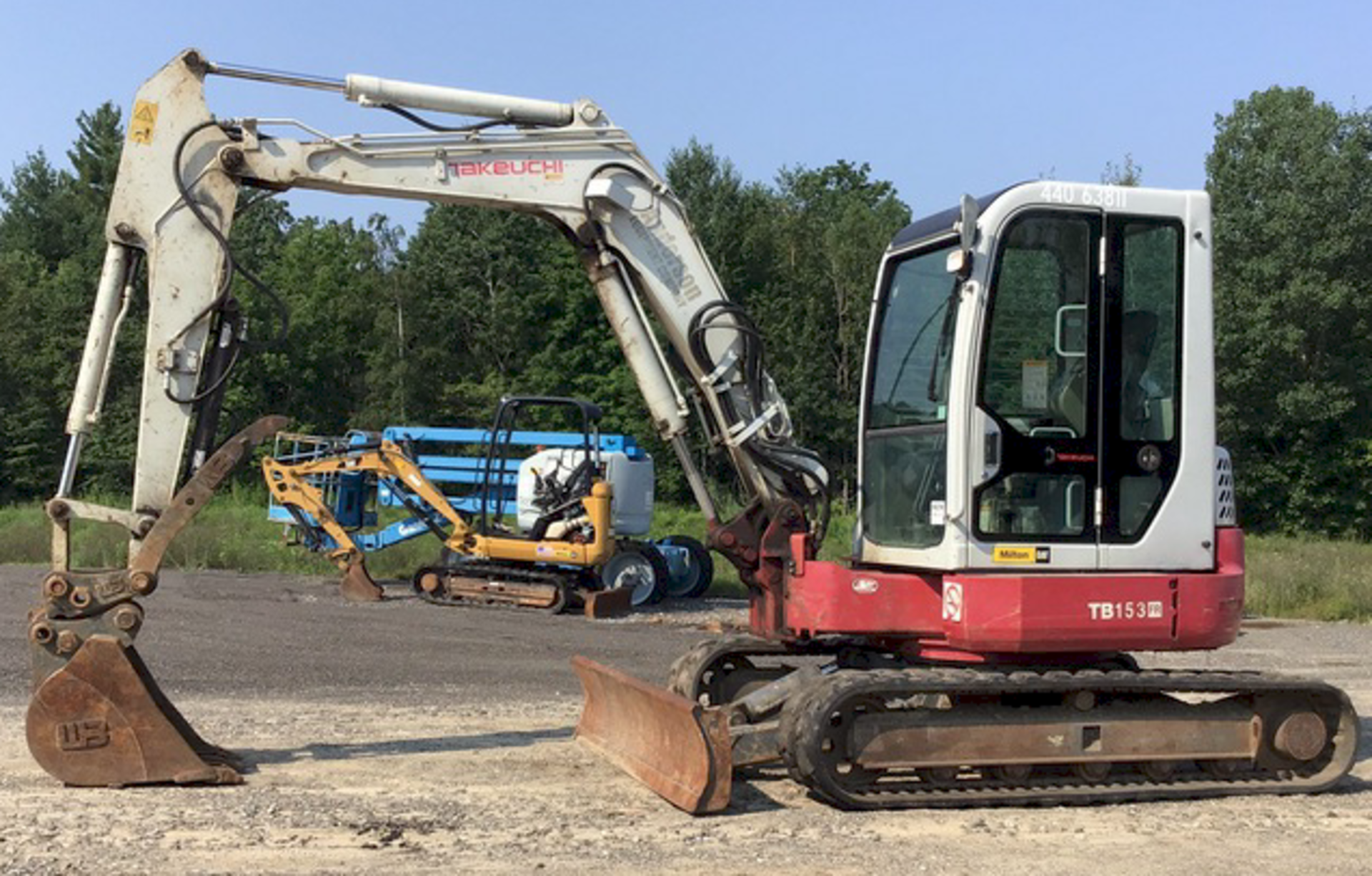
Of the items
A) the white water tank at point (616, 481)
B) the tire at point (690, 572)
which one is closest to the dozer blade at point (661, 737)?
the white water tank at point (616, 481)

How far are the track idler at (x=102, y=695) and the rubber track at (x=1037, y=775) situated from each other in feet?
9.43

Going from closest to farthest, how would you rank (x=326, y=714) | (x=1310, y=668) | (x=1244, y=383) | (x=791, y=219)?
(x=326, y=714) < (x=1310, y=668) < (x=1244, y=383) < (x=791, y=219)

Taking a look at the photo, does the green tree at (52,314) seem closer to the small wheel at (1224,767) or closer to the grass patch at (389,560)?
the grass patch at (389,560)

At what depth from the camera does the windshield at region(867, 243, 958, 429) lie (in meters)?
7.39

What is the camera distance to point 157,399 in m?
7.51

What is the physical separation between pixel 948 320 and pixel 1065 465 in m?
0.92

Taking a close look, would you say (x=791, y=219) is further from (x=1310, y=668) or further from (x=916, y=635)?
(x=916, y=635)

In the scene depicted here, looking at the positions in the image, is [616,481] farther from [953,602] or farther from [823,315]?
[823,315]

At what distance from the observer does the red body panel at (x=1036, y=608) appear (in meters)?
7.15

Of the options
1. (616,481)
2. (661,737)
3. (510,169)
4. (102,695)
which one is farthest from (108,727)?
(616,481)

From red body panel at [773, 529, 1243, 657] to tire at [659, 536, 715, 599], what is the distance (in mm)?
11779

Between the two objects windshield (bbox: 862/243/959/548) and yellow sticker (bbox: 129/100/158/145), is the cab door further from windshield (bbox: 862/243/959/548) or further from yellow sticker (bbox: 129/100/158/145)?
yellow sticker (bbox: 129/100/158/145)

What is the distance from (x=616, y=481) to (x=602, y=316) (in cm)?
2906

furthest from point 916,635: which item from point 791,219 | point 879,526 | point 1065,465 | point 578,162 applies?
point 791,219
